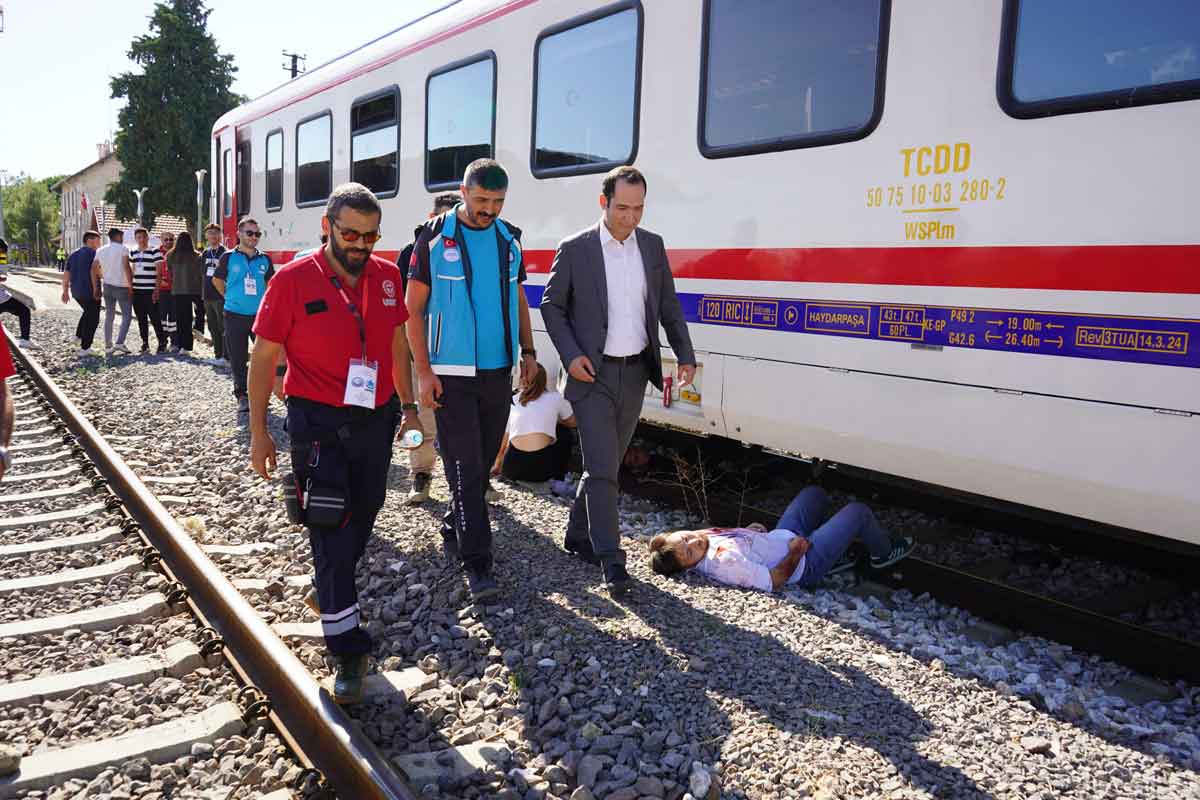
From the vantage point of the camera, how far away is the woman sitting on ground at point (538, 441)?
6359 mm

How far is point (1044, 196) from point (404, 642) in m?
3.16

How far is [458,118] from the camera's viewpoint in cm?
736

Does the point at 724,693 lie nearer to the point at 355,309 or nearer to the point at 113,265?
the point at 355,309

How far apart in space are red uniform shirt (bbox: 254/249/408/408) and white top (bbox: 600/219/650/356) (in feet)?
4.43

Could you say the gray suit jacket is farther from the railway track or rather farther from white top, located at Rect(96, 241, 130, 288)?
white top, located at Rect(96, 241, 130, 288)

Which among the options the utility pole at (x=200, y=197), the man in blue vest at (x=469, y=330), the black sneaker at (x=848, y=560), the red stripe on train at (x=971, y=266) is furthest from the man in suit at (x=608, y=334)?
the utility pole at (x=200, y=197)

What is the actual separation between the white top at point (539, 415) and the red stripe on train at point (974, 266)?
147 centimetres

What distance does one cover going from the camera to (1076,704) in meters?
3.63

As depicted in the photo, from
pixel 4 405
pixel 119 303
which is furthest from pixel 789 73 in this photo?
pixel 119 303

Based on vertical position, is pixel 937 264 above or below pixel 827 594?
above

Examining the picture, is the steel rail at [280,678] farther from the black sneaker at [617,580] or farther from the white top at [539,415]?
the white top at [539,415]

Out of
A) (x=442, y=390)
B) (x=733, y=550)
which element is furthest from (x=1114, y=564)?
(x=442, y=390)

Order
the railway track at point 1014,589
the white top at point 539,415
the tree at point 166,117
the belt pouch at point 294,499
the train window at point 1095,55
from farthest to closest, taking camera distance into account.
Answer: the tree at point 166,117
the white top at point 539,415
the railway track at point 1014,589
the train window at point 1095,55
the belt pouch at point 294,499

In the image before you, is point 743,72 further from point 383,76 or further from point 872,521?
point 383,76
